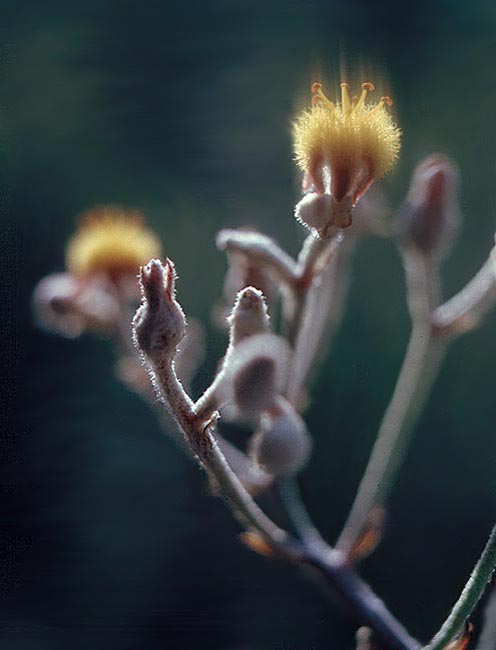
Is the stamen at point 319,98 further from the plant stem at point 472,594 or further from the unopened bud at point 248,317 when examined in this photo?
the plant stem at point 472,594

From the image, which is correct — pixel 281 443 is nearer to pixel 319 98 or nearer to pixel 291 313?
pixel 291 313

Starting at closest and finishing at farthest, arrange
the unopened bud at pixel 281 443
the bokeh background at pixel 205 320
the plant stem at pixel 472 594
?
1. the plant stem at pixel 472 594
2. the unopened bud at pixel 281 443
3. the bokeh background at pixel 205 320

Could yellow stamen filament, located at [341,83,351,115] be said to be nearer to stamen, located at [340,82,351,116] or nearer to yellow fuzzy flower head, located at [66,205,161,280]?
stamen, located at [340,82,351,116]

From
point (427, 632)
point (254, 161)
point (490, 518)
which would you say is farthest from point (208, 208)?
point (427, 632)

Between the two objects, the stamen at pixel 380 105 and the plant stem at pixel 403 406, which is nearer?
the stamen at pixel 380 105

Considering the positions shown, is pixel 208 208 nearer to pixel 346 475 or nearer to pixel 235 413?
pixel 346 475

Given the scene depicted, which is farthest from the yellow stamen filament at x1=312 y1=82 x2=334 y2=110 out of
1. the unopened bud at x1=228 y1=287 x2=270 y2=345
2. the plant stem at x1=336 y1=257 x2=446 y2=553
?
the plant stem at x1=336 y1=257 x2=446 y2=553

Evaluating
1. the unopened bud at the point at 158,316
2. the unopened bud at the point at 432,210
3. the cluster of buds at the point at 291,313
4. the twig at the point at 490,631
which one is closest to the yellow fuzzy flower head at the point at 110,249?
the cluster of buds at the point at 291,313
